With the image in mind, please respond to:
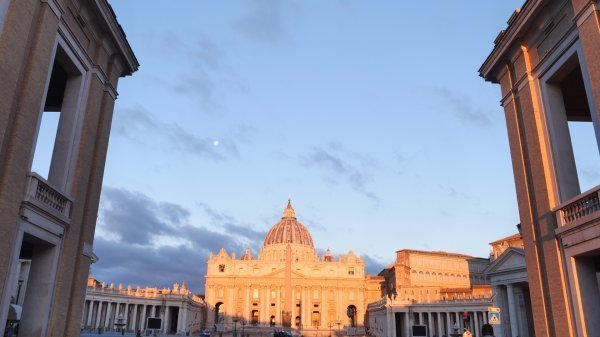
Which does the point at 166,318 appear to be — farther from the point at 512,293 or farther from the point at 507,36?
the point at 507,36

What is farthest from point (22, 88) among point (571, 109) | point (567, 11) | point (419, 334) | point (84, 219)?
point (419, 334)

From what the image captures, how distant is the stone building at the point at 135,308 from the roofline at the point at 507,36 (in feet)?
227

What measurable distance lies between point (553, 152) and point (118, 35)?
16681 millimetres

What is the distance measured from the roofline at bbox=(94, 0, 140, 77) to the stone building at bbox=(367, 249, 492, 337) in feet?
A: 211

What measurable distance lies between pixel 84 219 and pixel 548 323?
53.7 feet

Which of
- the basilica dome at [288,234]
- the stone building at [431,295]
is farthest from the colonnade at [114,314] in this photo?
the basilica dome at [288,234]

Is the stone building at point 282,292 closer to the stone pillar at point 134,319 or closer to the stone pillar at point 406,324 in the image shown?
the stone pillar at point 406,324

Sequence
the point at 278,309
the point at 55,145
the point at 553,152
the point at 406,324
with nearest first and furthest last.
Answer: the point at 553,152
the point at 55,145
the point at 406,324
the point at 278,309

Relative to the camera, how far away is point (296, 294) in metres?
152

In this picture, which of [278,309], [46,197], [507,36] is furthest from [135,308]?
[507,36]

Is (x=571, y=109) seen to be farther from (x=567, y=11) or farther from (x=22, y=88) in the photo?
(x=22, y=88)

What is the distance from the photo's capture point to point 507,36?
18453 mm

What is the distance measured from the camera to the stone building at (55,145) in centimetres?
1273

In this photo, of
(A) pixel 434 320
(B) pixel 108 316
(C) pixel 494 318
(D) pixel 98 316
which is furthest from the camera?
(A) pixel 434 320
